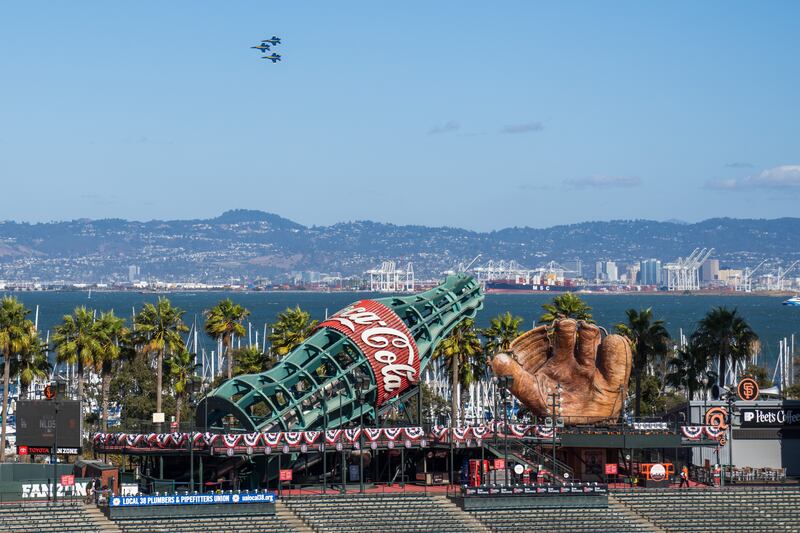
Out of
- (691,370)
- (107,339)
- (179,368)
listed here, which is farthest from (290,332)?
(691,370)

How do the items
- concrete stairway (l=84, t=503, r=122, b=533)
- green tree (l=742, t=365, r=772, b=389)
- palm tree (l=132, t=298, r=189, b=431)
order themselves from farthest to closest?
green tree (l=742, t=365, r=772, b=389), palm tree (l=132, t=298, r=189, b=431), concrete stairway (l=84, t=503, r=122, b=533)

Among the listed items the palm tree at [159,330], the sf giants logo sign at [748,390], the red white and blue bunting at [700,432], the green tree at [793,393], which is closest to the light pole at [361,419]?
the red white and blue bunting at [700,432]

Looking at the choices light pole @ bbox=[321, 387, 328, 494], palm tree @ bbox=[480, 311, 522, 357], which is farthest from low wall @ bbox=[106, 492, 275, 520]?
palm tree @ bbox=[480, 311, 522, 357]

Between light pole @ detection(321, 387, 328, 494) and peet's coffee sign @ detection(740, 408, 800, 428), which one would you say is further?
peet's coffee sign @ detection(740, 408, 800, 428)

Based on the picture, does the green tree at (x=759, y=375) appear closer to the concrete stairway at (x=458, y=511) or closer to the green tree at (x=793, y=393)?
the green tree at (x=793, y=393)

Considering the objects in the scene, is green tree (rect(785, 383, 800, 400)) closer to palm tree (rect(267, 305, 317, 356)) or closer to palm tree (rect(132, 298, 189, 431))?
palm tree (rect(267, 305, 317, 356))

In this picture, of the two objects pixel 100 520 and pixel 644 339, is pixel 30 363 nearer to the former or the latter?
pixel 100 520
